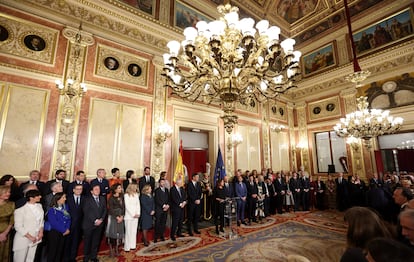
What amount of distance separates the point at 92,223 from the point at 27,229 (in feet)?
2.99

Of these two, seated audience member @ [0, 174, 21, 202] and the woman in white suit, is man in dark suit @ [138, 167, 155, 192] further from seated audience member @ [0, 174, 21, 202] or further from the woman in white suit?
the woman in white suit

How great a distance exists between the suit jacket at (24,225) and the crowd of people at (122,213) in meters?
0.01

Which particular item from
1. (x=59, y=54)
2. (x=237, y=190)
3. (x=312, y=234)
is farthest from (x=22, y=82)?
(x=312, y=234)

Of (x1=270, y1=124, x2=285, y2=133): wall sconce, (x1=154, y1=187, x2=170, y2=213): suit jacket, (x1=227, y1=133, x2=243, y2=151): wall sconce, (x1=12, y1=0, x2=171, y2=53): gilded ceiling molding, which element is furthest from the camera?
(x1=270, y1=124, x2=285, y2=133): wall sconce

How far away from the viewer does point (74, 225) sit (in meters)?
3.63

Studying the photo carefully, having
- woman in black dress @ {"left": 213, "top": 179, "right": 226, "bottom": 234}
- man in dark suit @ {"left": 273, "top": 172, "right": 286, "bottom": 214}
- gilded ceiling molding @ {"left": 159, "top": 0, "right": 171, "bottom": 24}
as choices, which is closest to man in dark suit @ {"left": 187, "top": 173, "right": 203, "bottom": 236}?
woman in black dress @ {"left": 213, "top": 179, "right": 226, "bottom": 234}

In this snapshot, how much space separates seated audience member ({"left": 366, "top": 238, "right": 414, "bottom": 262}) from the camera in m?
0.92

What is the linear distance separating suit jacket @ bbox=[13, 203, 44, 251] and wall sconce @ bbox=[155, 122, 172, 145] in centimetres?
364

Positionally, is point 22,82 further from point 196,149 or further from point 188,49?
point 196,149

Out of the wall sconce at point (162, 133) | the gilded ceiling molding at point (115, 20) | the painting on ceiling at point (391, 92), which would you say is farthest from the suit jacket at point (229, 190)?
the painting on ceiling at point (391, 92)

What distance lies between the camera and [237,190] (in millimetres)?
6242

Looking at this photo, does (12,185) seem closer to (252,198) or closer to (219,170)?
(219,170)

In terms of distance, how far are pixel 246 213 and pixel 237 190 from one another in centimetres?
126

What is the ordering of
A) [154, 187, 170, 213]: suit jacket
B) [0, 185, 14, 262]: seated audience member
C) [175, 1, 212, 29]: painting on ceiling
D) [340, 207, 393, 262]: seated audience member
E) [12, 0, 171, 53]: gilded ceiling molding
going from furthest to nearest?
[175, 1, 212, 29]: painting on ceiling < [12, 0, 171, 53]: gilded ceiling molding < [154, 187, 170, 213]: suit jacket < [0, 185, 14, 262]: seated audience member < [340, 207, 393, 262]: seated audience member
